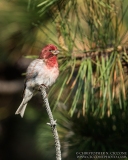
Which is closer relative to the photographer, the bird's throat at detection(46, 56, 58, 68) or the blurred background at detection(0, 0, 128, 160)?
the blurred background at detection(0, 0, 128, 160)

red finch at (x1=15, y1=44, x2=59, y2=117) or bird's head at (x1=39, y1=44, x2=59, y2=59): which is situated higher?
bird's head at (x1=39, y1=44, x2=59, y2=59)

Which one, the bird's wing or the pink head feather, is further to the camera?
the bird's wing

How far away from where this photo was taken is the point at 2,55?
278cm

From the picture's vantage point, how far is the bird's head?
228cm

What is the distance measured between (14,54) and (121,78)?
0.70m

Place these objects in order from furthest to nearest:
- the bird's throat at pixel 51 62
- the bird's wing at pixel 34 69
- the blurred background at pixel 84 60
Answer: the bird's wing at pixel 34 69
the bird's throat at pixel 51 62
the blurred background at pixel 84 60

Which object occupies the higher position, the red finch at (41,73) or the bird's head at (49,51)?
the bird's head at (49,51)

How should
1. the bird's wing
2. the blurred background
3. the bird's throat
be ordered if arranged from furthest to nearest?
the bird's wing → the bird's throat → the blurred background

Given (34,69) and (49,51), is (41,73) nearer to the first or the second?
(34,69)

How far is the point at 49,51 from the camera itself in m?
2.37

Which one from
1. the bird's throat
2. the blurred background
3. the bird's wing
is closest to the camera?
the blurred background

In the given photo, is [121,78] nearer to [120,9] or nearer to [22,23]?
[120,9]

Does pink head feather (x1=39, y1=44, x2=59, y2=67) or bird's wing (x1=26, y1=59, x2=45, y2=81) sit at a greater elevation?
pink head feather (x1=39, y1=44, x2=59, y2=67)

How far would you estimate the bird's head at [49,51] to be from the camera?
89.8 inches
